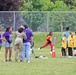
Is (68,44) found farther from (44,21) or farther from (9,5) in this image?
(9,5)

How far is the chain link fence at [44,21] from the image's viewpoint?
45.0 meters

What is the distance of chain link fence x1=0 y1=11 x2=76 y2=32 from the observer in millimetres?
45000

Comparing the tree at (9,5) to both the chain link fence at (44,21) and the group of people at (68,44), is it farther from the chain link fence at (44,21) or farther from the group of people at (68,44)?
the group of people at (68,44)

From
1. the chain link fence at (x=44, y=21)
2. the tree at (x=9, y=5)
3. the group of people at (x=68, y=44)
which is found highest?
the tree at (x=9, y=5)

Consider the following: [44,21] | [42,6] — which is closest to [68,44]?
[44,21]

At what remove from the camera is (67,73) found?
17.8 meters

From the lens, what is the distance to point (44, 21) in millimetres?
45469

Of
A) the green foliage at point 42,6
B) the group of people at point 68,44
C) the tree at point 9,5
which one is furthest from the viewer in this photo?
the green foliage at point 42,6

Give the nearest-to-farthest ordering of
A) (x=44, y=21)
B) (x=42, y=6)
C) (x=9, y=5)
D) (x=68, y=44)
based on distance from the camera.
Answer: (x=68, y=44)
(x=44, y=21)
(x=9, y=5)
(x=42, y=6)

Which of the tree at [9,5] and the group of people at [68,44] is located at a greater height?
the tree at [9,5]

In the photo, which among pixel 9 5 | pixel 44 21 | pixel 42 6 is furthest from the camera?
pixel 42 6

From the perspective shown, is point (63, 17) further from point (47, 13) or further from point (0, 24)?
point (0, 24)

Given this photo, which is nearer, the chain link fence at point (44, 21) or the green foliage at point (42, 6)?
the chain link fence at point (44, 21)

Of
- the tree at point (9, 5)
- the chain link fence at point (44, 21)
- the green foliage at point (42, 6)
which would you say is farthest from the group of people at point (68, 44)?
the green foliage at point (42, 6)
